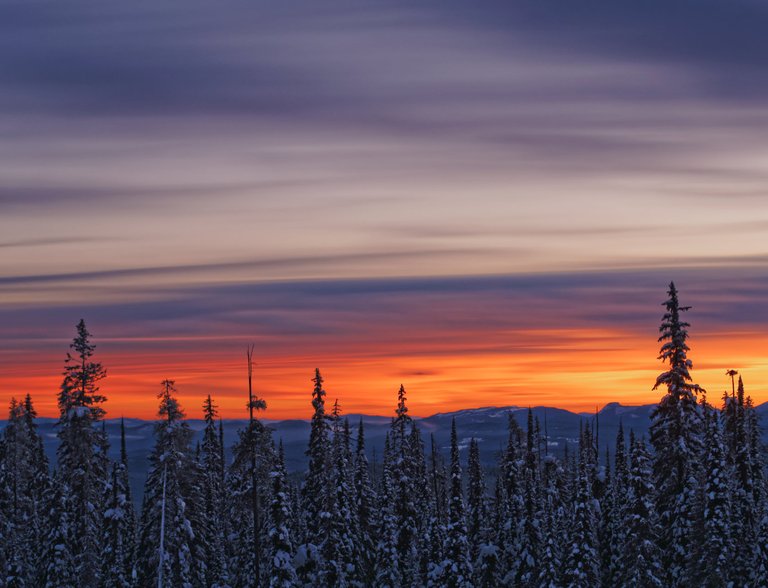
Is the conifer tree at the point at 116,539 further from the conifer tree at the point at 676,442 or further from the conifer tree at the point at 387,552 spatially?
the conifer tree at the point at 676,442

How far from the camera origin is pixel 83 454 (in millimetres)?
64500

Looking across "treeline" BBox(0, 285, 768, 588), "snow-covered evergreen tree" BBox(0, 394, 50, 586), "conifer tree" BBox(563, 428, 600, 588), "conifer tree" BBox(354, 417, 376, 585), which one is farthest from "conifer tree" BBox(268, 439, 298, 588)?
"snow-covered evergreen tree" BBox(0, 394, 50, 586)

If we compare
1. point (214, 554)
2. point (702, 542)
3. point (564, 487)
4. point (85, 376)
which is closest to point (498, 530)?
point (564, 487)

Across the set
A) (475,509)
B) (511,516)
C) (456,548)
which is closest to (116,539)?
(456,548)

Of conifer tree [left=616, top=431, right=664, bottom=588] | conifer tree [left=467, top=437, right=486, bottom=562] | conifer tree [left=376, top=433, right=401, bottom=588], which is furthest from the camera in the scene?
conifer tree [left=467, top=437, right=486, bottom=562]

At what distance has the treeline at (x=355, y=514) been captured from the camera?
63156 mm

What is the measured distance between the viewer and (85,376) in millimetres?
62062

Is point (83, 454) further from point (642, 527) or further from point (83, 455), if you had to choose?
point (642, 527)

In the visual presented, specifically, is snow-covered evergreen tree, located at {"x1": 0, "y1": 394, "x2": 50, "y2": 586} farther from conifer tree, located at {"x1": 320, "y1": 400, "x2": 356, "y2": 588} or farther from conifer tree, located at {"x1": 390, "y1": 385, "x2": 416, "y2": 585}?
conifer tree, located at {"x1": 390, "y1": 385, "x2": 416, "y2": 585}

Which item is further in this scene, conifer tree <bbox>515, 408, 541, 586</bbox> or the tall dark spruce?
conifer tree <bbox>515, 408, 541, 586</bbox>

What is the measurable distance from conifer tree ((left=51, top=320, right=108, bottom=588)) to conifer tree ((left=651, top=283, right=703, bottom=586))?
3297cm

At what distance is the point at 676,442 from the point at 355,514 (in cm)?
2712

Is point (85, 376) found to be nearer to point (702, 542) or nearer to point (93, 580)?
point (93, 580)

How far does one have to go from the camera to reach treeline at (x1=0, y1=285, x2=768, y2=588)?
63.2m
